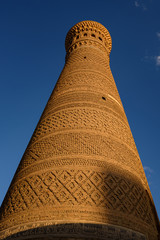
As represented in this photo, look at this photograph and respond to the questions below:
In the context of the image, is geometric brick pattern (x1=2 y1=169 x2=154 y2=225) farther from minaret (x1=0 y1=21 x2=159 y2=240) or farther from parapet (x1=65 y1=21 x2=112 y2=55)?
parapet (x1=65 y1=21 x2=112 y2=55)

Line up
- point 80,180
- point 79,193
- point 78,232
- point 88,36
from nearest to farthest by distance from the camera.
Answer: point 78,232 < point 79,193 < point 80,180 < point 88,36

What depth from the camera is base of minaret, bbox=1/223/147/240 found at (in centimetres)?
215

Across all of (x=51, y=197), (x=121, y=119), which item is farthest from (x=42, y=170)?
(x=121, y=119)

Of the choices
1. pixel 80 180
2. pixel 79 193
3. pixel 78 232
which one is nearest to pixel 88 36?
pixel 80 180

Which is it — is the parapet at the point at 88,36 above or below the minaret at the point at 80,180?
above

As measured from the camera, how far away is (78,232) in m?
2.15

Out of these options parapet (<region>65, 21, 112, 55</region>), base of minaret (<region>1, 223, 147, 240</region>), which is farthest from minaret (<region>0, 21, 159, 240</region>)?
parapet (<region>65, 21, 112, 55</region>)

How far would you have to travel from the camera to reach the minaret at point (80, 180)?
2.27 m

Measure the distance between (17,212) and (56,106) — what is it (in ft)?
5.94

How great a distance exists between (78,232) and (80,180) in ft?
1.80

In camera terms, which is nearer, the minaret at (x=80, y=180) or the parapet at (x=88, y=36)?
the minaret at (x=80, y=180)

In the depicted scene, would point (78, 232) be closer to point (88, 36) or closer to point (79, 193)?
point (79, 193)

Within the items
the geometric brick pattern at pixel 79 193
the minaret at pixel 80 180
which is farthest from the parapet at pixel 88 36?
the geometric brick pattern at pixel 79 193

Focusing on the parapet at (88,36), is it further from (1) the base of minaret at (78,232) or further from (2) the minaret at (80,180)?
(1) the base of minaret at (78,232)
